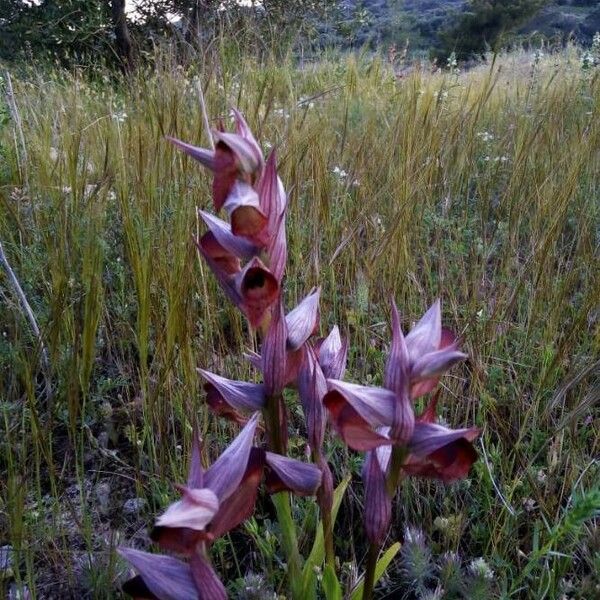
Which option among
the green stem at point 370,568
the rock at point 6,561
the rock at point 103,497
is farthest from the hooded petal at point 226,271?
the rock at point 103,497

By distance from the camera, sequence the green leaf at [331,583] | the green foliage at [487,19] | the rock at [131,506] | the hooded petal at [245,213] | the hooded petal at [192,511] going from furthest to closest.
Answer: the green foliage at [487,19], the rock at [131,506], the green leaf at [331,583], the hooded petal at [245,213], the hooded petal at [192,511]

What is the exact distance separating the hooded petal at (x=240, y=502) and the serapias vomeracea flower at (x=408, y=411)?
0.10 metres

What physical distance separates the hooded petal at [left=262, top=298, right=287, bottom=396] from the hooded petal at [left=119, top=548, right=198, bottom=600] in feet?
0.70

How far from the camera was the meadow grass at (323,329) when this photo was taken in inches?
44.4

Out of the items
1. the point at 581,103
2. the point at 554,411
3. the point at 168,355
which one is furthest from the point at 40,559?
the point at 581,103

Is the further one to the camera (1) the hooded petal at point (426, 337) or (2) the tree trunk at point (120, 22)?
(2) the tree trunk at point (120, 22)

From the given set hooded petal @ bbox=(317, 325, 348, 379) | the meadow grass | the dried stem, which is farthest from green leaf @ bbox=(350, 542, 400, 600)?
the dried stem

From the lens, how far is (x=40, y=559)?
116 centimetres

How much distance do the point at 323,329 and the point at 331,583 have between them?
2.95 feet

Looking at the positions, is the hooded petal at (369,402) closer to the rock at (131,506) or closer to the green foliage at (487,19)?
the rock at (131,506)

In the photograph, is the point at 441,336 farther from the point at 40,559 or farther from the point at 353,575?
the point at 40,559

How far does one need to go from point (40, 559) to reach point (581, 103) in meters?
3.35

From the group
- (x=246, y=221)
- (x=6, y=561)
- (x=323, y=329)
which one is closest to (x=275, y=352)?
(x=246, y=221)

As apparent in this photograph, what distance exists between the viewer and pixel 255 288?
674 mm
